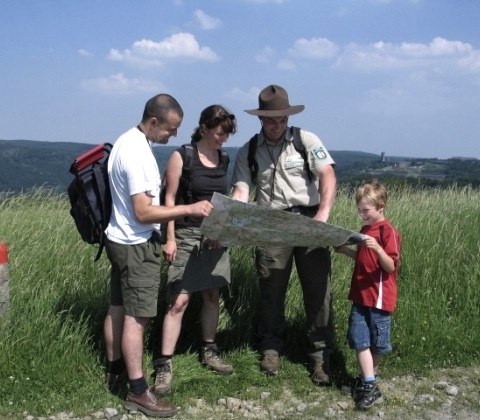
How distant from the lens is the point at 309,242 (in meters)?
3.78

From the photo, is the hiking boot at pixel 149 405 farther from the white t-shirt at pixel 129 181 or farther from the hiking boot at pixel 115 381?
the white t-shirt at pixel 129 181

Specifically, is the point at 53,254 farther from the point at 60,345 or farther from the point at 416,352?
the point at 416,352

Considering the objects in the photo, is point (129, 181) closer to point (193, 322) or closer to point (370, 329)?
point (193, 322)

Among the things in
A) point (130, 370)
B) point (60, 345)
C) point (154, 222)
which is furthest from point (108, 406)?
point (154, 222)

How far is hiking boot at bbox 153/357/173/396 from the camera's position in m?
3.79

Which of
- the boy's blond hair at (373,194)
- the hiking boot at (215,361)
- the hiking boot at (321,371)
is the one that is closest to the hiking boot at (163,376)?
the hiking boot at (215,361)

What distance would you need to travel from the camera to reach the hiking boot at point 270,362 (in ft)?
13.7

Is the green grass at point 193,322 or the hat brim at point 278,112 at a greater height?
the hat brim at point 278,112

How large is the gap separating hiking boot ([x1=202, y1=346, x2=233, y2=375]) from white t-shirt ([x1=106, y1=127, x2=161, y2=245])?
3.94 ft

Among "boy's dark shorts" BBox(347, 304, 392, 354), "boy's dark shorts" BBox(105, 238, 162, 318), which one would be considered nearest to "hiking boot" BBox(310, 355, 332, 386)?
"boy's dark shorts" BBox(347, 304, 392, 354)

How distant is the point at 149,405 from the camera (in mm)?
3555

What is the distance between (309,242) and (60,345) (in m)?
1.87

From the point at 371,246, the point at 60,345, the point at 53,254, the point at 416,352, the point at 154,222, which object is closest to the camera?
the point at 154,222

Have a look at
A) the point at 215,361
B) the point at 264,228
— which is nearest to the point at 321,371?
the point at 215,361
